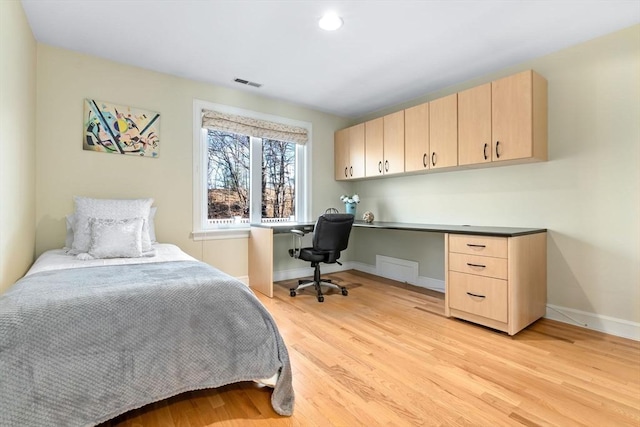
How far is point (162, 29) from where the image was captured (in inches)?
95.2

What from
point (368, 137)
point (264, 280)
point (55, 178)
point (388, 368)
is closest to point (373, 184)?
point (368, 137)

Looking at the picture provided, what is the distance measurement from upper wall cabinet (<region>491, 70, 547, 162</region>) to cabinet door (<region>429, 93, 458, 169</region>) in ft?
1.23

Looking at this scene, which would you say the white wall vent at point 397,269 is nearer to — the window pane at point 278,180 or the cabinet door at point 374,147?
the cabinet door at point 374,147

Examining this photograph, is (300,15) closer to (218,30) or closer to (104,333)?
(218,30)

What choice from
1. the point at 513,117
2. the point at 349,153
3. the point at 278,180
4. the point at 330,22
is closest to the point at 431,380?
the point at 513,117

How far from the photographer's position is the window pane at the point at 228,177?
12.0 ft

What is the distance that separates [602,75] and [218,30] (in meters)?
3.17

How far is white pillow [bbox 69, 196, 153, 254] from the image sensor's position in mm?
2488

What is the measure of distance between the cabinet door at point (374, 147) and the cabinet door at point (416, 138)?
377mm

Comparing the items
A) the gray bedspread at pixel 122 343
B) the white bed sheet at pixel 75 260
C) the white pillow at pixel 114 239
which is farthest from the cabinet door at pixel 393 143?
the white pillow at pixel 114 239

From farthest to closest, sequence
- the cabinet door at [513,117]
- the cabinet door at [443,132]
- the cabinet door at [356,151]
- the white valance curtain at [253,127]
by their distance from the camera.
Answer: the cabinet door at [356,151] < the white valance curtain at [253,127] < the cabinet door at [443,132] < the cabinet door at [513,117]

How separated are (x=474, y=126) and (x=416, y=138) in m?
0.67

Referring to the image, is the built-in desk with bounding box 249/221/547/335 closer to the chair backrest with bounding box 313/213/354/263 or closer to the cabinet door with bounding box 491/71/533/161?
the cabinet door with bounding box 491/71/533/161

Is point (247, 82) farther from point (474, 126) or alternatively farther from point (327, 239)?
point (474, 126)
